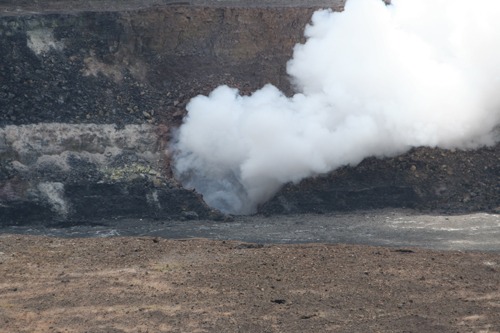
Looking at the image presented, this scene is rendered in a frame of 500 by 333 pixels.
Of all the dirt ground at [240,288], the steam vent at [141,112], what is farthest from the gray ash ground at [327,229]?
the dirt ground at [240,288]

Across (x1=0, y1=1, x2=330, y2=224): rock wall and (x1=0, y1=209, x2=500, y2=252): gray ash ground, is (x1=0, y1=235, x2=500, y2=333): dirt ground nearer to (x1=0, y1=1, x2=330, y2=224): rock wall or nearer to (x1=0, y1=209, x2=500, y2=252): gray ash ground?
(x1=0, y1=209, x2=500, y2=252): gray ash ground

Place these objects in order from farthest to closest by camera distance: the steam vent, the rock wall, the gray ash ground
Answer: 1. the rock wall
2. the steam vent
3. the gray ash ground

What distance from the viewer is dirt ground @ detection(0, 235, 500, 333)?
55.2ft

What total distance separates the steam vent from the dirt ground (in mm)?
2937

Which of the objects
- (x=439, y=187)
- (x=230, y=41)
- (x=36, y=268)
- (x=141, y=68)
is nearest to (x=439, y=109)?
(x=439, y=187)

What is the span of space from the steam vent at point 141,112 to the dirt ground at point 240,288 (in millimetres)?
2937

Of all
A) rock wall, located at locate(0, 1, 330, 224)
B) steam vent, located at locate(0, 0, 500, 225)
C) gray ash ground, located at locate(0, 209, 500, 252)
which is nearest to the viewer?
gray ash ground, located at locate(0, 209, 500, 252)

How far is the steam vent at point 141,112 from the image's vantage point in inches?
936

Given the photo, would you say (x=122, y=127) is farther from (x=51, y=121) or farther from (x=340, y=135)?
(x=340, y=135)

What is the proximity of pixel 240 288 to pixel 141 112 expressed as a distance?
32.5 ft

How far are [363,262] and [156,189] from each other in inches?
282

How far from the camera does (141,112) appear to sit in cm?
2672

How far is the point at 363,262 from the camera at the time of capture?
766 inches

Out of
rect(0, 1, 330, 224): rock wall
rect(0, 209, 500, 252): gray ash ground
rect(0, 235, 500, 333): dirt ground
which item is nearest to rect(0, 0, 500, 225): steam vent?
rect(0, 1, 330, 224): rock wall
